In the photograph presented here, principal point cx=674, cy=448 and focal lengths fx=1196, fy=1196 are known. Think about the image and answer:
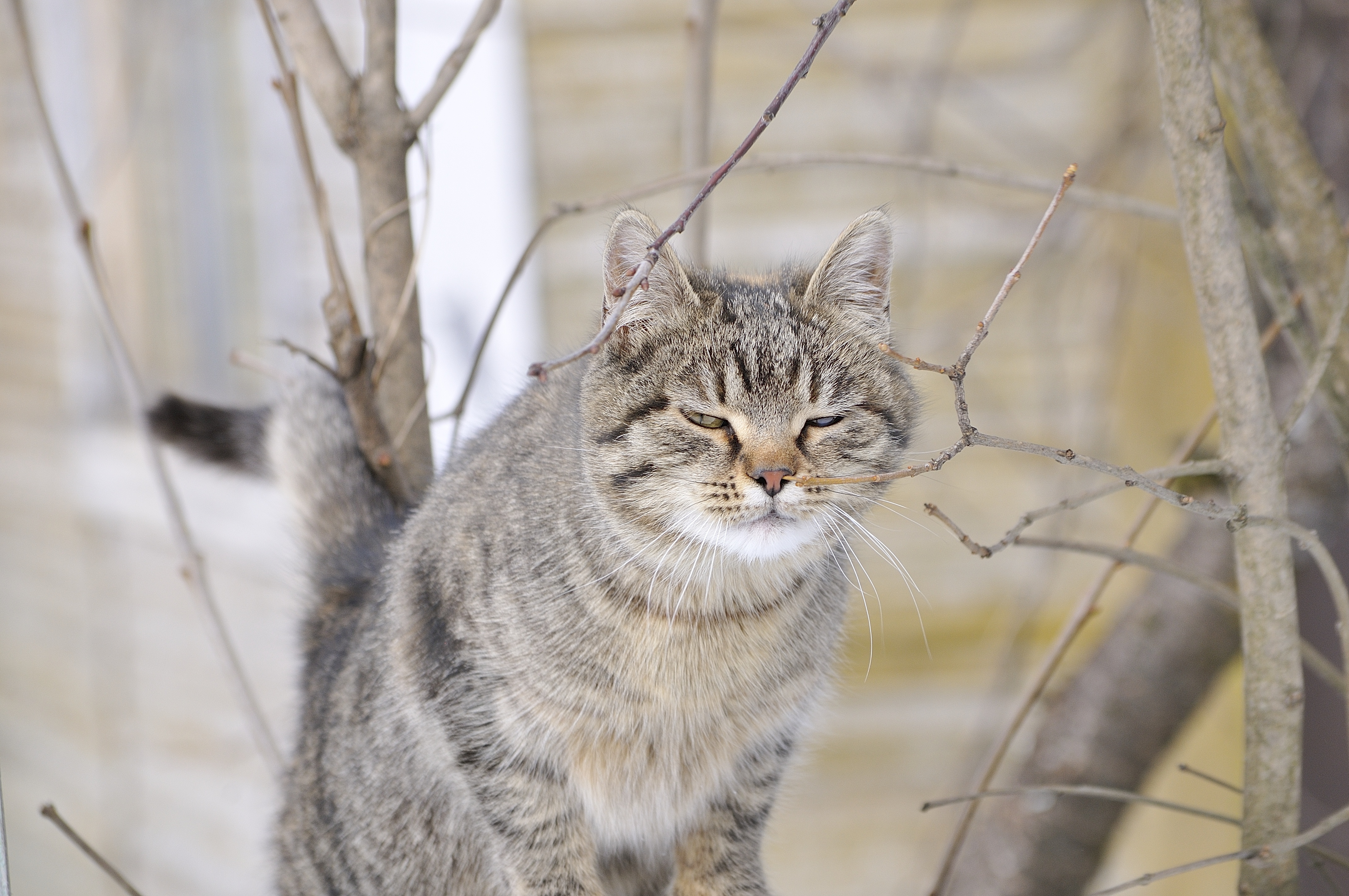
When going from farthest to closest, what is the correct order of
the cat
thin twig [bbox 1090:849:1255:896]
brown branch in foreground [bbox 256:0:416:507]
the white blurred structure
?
1. the white blurred structure
2. brown branch in foreground [bbox 256:0:416:507]
3. the cat
4. thin twig [bbox 1090:849:1255:896]

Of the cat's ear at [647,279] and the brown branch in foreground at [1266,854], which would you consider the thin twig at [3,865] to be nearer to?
the cat's ear at [647,279]

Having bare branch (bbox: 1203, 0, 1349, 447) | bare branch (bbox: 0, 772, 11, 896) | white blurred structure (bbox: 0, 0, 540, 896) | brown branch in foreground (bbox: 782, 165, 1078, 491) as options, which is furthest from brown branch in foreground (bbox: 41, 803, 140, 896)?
white blurred structure (bbox: 0, 0, 540, 896)

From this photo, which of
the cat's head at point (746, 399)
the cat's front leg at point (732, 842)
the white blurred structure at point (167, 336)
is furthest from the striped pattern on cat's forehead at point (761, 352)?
the white blurred structure at point (167, 336)

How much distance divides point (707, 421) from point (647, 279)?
25 centimetres

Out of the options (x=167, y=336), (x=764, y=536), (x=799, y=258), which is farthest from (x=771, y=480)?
(x=167, y=336)

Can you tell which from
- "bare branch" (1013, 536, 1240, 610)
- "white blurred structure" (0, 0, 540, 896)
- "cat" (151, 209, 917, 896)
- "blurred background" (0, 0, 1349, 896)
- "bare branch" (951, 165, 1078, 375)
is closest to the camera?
"bare branch" (951, 165, 1078, 375)

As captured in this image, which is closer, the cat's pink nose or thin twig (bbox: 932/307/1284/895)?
the cat's pink nose

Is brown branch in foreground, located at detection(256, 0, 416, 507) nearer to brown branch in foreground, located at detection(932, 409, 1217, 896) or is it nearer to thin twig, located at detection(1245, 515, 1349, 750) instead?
brown branch in foreground, located at detection(932, 409, 1217, 896)

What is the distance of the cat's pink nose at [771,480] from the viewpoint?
1.45 meters

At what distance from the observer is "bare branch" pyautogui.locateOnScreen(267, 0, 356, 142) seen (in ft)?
5.59

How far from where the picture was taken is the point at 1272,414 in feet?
4.33

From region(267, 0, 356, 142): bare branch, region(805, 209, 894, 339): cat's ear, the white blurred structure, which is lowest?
the white blurred structure

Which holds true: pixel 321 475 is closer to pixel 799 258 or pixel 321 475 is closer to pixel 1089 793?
pixel 799 258

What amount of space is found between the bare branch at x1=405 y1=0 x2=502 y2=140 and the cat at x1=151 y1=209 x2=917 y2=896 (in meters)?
0.42
